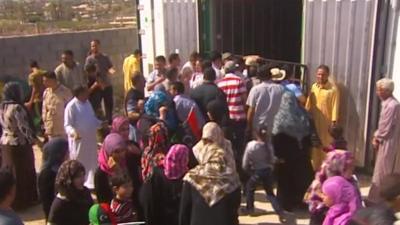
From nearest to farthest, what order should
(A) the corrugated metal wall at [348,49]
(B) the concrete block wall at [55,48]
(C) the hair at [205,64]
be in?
(A) the corrugated metal wall at [348,49]
(C) the hair at [205,64]
(B) the concrete block wall at [55,48]

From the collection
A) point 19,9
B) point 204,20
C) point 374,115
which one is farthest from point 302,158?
point 19,9

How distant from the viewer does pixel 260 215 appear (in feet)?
19.9

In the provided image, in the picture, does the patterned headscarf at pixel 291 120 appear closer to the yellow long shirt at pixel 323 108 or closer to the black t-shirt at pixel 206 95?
the black t-shirt at pixel 206 95

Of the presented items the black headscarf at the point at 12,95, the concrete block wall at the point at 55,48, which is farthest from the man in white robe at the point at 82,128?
the concrete block wall at the point at 55,48

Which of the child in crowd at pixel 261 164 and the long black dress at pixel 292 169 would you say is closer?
the child in crowd at pixel 261 164

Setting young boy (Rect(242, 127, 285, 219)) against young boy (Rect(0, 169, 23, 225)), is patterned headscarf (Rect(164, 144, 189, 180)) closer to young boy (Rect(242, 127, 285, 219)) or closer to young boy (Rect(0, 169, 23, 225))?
young boy (Rect(0, 169, 23, 225))

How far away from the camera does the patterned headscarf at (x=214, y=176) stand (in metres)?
4.13

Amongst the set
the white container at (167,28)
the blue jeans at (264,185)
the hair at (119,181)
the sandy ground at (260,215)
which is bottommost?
the sandy ground at (260,215)

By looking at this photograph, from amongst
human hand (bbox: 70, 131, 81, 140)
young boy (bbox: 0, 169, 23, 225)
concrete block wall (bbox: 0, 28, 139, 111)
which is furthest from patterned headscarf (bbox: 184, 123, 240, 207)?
concrete block wall (bbox: 0, 28, 139, 111)

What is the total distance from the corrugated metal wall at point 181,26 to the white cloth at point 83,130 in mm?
2896

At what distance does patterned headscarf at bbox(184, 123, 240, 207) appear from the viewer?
13.6 ft

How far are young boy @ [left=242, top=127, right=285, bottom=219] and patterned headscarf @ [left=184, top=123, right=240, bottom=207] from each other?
1408 mm

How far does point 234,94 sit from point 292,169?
1.25 m

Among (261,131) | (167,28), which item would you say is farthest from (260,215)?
(167,28)
